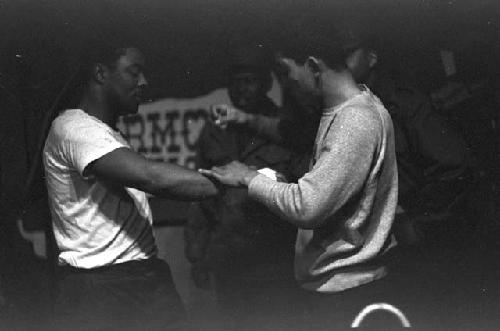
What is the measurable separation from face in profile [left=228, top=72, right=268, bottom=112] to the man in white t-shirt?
73 centimetres

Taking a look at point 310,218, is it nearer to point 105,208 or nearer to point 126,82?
point 105,208

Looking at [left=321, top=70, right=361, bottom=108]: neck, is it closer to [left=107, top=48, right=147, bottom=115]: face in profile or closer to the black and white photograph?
the black and white photograph

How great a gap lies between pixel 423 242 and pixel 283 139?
0.73 m

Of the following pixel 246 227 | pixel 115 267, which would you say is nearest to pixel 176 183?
pixel 115 267

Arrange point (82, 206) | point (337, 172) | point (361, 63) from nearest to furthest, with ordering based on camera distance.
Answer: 1. point (337, 172)
2. point (82, 206)
3. point (361, 63)

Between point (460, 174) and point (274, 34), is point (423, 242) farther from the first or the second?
point (274, 34)

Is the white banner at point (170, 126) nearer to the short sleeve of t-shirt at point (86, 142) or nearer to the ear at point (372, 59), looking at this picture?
the ear at point (372, 59)

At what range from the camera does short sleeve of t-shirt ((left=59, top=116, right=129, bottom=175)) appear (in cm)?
239

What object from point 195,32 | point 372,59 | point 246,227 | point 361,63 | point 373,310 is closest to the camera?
point 373,310

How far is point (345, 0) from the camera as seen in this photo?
303cm

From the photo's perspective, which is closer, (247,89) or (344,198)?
(344,198)

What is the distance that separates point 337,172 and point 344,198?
3.2 inches

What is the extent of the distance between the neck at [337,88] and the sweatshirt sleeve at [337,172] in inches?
4.3

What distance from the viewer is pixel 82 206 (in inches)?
98.8
